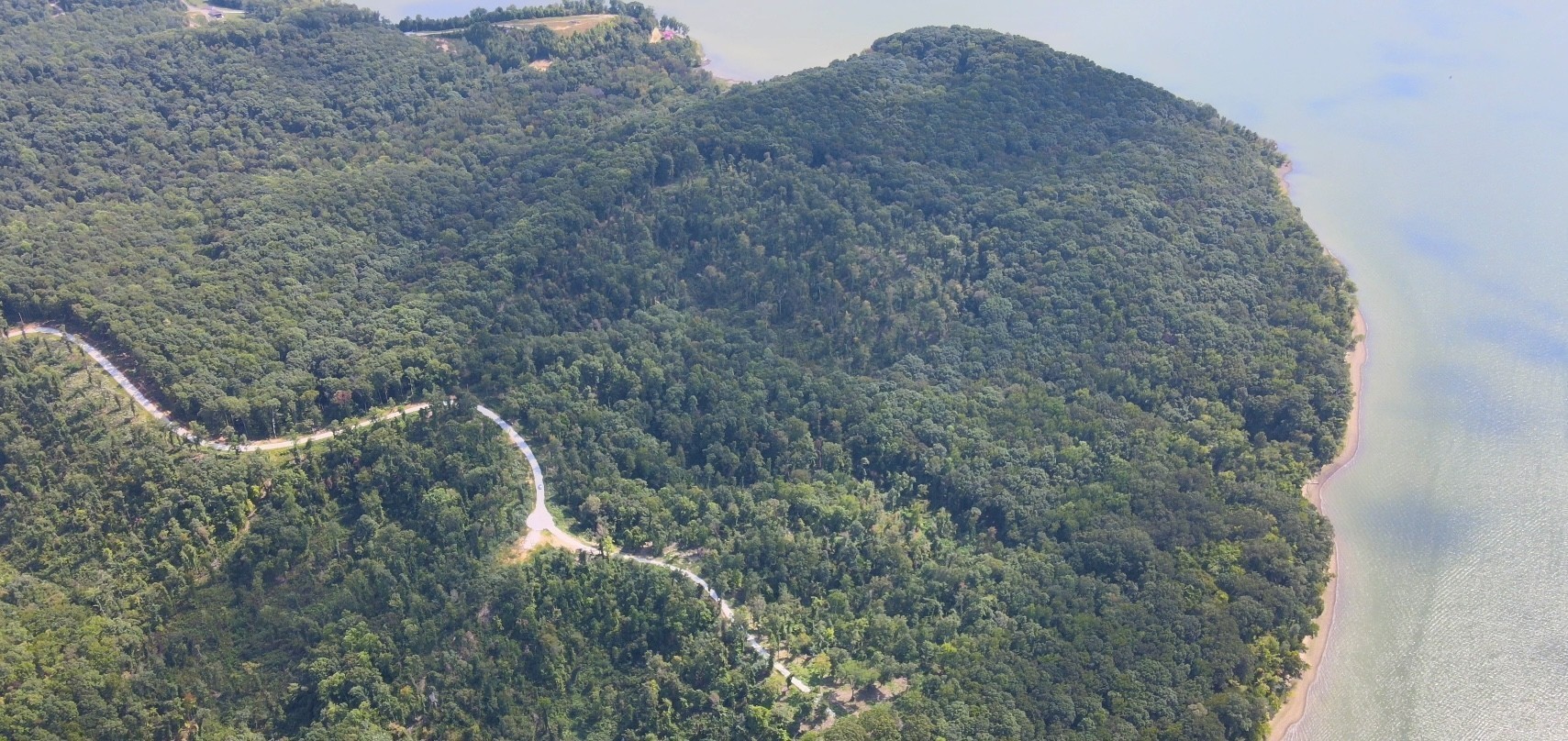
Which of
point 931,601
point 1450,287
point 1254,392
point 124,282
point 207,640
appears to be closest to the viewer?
point 207,640

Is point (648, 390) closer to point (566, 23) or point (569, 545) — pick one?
point (569, 545)

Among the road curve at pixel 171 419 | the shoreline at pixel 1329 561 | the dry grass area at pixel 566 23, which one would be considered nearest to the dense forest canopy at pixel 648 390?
the road curve at pixel 171 419

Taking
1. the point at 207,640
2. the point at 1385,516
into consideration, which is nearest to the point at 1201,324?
the point at 1385,516

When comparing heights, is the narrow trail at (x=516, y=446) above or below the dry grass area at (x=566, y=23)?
below

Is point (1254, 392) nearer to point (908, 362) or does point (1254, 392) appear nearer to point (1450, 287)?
point (908, 362)

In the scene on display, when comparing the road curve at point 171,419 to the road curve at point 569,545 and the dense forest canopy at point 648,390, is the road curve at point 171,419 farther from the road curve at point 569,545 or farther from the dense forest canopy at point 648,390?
the road curve at point 569,545
